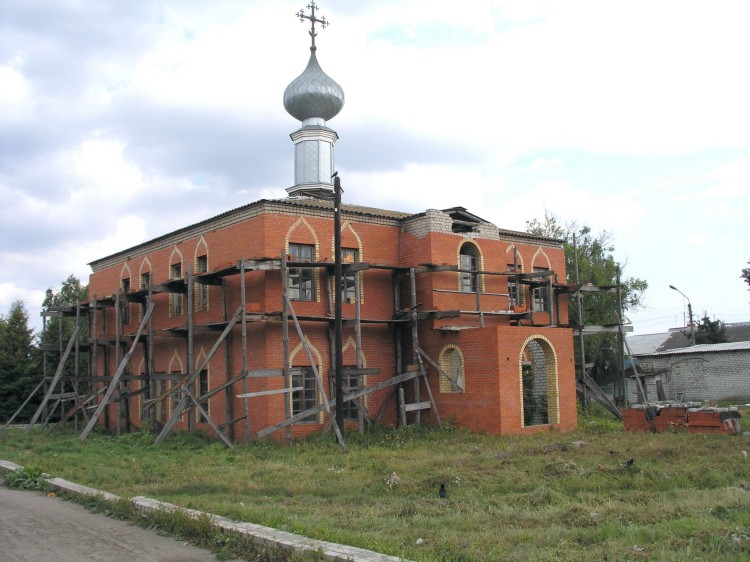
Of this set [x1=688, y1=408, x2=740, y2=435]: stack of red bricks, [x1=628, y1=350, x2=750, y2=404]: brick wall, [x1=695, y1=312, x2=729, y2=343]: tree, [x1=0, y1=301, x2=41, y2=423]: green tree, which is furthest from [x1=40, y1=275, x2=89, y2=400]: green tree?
[x1=695, y1=312, x2=729, y2=343]: tree

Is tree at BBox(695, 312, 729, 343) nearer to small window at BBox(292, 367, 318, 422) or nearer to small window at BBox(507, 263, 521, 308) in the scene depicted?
small window at BBox(507, 263, 521, 308)

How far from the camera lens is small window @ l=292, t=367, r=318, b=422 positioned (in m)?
19.6

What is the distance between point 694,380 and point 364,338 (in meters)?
19.0

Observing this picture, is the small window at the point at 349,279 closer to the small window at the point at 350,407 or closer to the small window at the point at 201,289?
the small window at the point at 350,407

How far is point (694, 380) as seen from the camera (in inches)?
1315

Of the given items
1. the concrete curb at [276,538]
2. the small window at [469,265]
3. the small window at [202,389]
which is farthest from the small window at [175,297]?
the concrete curb at [276,538]

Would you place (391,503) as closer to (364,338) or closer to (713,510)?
(713,510)

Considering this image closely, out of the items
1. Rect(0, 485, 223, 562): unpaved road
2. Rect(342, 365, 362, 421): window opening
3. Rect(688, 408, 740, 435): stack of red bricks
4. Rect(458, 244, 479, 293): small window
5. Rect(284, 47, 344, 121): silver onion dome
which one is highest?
Rect(284, 47, 344, 121): silver onion dome

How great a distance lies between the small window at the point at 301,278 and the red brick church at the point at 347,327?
3 centimetres

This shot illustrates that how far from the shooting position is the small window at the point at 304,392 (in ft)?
64.3

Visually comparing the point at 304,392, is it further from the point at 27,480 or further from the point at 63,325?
the point at 63,325

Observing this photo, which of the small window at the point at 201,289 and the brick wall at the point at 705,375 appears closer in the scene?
the small window at the point at 201,289

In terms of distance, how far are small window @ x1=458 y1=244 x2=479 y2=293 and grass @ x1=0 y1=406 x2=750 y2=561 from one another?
4.65m

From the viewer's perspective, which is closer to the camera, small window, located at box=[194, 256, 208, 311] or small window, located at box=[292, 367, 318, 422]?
small window, located at box=[292, 367, 318, 422]
